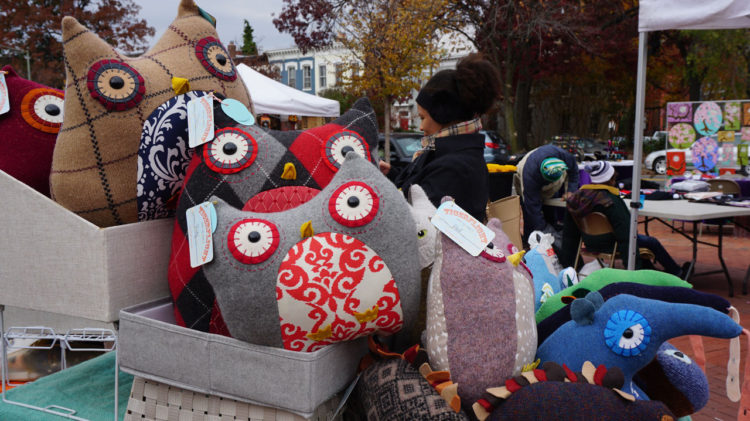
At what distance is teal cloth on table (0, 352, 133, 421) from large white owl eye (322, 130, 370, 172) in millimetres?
897

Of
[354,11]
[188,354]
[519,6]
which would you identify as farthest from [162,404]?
[519,6]

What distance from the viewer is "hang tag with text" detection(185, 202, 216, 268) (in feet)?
3.61

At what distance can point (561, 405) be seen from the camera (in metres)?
1.04

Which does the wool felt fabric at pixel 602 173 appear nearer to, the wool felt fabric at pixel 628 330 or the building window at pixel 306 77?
the wool felt fabric at pixel 628 330

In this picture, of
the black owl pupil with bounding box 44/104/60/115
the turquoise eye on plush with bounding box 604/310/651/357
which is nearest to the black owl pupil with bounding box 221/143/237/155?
the black owl pupil with bounding box 44/104/60/115

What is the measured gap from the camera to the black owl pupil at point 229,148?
1.26 meters

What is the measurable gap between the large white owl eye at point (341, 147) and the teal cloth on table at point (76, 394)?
2.94 ft

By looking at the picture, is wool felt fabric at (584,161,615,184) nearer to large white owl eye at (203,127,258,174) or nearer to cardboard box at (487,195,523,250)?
cardboard box at (487,195,523,250)

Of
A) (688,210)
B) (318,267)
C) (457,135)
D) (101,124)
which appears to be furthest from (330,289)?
(688,210)

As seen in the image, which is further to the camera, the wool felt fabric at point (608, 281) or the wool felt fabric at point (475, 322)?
the wool felt fabric at point (608, 281)

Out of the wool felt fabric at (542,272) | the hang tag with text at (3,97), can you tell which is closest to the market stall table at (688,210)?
the wool felt fabric at (542,272)

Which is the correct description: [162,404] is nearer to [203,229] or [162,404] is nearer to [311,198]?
[203,229]

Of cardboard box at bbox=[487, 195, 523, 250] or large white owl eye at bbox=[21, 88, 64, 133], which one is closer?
large white owl eye at bbox=[21, 88, 64, 133]

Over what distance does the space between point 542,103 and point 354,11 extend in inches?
538
